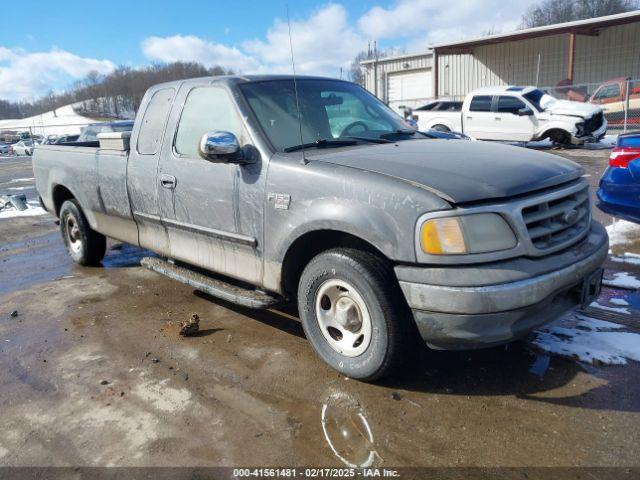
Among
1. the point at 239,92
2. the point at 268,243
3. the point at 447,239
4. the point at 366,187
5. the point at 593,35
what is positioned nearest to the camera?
the point at 447,239

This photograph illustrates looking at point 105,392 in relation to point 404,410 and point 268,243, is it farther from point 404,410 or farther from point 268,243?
point 404,410

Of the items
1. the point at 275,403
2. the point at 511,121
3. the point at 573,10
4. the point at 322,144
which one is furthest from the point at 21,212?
the point at 573,10

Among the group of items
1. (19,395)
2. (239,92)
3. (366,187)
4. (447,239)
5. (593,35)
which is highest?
(593,35)

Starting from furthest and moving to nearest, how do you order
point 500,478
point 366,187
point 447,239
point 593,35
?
point 593,35, point 366,187, point 447,239, point 500,478

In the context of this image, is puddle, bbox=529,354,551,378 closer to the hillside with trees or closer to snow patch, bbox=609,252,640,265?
snow patch, bbox=609,252,640,265

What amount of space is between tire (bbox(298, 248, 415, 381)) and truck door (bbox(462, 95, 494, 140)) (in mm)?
15515

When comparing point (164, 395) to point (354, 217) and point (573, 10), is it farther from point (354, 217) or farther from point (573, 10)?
point (573, 10)

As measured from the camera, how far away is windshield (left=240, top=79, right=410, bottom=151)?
372cm

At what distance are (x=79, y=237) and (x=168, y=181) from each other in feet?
8.14

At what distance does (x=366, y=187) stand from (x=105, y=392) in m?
2.09

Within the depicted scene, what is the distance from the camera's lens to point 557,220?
3.01 meters

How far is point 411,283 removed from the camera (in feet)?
9.05

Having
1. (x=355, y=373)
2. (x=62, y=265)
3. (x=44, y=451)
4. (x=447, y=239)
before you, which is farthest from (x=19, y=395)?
(x=62, y=265)

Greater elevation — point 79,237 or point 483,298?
point 483,298
